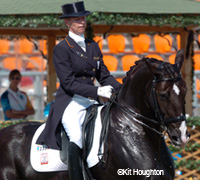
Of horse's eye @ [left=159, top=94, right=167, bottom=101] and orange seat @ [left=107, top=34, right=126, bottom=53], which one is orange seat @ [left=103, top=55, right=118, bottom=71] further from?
horse's eye @ [left=159, top=94, right=167, bottom=101]

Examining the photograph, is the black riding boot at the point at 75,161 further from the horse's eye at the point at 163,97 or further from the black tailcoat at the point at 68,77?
the horse's eye at the point at 163,97

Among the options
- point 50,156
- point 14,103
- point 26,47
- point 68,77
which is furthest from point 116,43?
point 68,77

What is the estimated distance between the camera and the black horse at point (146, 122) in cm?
401

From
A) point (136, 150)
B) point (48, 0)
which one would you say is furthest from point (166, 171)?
point (48, 0)

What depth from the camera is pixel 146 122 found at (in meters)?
4.30

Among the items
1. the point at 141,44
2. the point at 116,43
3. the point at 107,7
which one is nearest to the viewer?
the point at 107,7

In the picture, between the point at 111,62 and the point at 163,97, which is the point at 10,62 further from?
the point at 163,97

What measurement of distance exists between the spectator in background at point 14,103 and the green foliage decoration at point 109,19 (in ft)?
7.46

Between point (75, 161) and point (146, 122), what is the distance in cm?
75

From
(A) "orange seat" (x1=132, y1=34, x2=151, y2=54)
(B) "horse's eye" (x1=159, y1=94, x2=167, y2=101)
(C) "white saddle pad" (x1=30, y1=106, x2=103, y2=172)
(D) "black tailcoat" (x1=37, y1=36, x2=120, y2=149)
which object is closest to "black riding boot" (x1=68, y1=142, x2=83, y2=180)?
(C) "white saddle pad" (x1=30, y1=106, x2=103, y2=172)

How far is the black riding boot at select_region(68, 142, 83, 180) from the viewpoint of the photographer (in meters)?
4.42

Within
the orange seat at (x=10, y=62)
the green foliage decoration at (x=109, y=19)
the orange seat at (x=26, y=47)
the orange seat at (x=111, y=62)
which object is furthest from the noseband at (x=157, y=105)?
the orange seat at (x=26, y=47)

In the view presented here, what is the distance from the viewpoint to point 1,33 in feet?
36.2

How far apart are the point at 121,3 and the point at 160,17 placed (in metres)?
0.76
